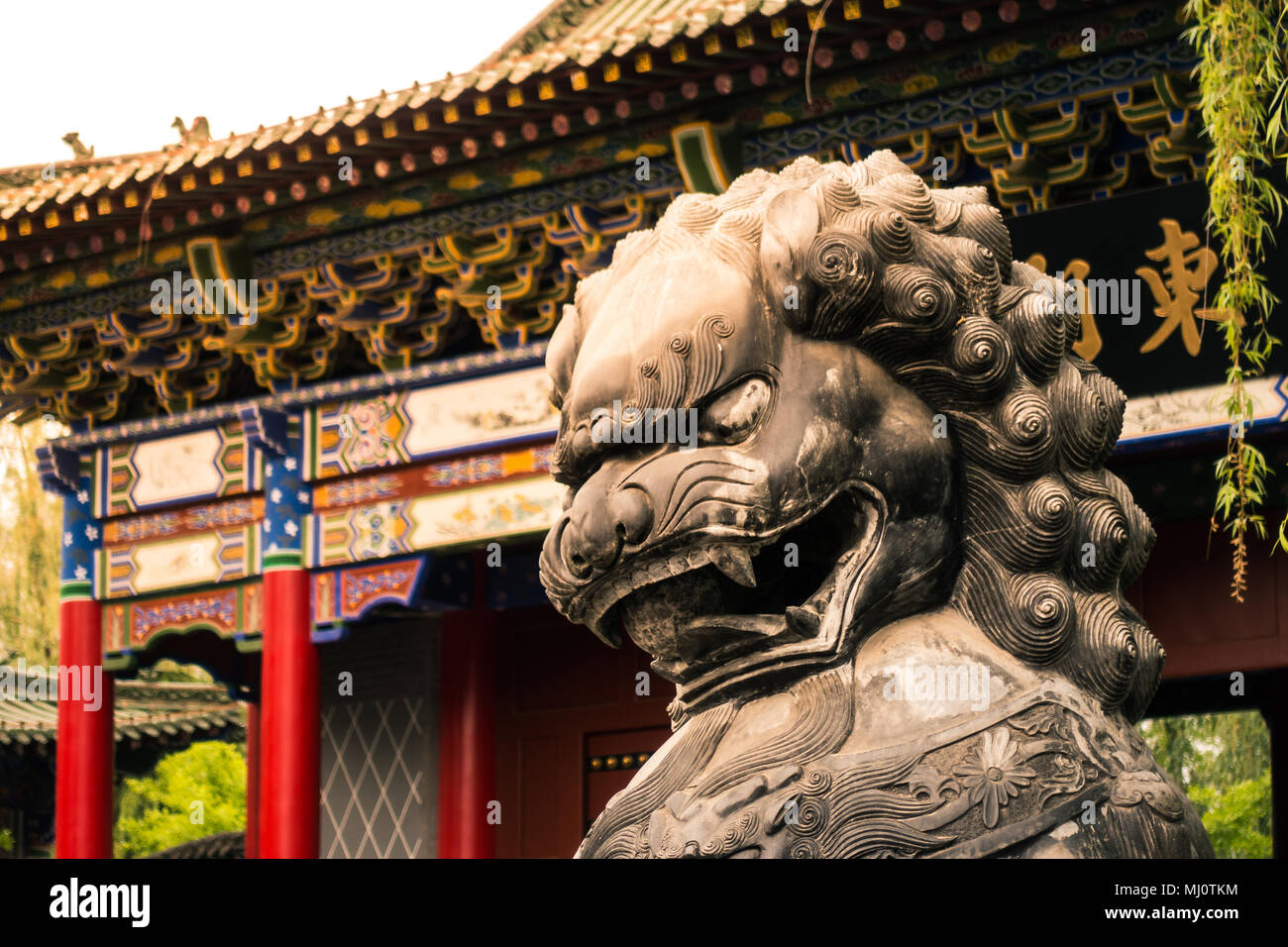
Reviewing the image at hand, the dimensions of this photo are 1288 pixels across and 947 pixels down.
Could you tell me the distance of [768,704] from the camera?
7.11 feet

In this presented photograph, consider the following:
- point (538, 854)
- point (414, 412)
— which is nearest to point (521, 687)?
point (538, 854)

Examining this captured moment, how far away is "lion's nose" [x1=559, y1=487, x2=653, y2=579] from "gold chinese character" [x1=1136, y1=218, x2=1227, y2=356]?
13.9 ft

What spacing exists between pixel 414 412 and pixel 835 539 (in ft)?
18.5

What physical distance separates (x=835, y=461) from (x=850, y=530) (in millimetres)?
107

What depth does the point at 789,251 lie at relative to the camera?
2.21 m

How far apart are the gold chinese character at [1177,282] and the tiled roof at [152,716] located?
7.90 meters

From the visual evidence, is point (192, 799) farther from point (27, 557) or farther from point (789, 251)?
point (789, 251)

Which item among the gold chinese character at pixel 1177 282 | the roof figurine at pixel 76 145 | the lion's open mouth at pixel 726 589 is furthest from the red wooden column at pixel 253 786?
the lion's open mouth at pixel 726 589

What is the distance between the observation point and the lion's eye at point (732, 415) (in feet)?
7.13

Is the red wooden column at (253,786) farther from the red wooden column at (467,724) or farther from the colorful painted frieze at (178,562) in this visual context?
the colorful painted frieze at (178,562)

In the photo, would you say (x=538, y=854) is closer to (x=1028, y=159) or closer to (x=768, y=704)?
(x=1028, y=159)

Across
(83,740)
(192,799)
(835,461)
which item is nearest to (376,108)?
(83,740)

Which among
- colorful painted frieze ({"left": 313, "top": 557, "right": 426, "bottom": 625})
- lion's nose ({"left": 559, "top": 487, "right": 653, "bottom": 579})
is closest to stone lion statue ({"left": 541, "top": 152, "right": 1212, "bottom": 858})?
lion's nose ({"left": 559, "top": 487, "right": 653, "bottom": 579})

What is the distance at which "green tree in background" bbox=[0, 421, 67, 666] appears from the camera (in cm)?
1516
